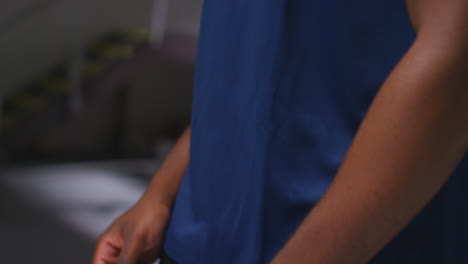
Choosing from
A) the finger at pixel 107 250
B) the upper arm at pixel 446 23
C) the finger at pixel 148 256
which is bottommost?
the finger at pixel 107 250

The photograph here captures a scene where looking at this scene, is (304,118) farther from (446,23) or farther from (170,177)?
(170,177)

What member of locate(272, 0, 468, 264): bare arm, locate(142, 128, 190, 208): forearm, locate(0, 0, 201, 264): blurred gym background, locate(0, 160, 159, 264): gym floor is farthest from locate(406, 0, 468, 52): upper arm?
locate(0, 0, 201, 264): blurred gym background

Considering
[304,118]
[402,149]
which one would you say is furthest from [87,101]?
[402,149]

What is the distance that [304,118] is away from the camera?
0.52 m

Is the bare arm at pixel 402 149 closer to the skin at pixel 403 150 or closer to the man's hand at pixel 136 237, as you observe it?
the skin at pixel 403 150

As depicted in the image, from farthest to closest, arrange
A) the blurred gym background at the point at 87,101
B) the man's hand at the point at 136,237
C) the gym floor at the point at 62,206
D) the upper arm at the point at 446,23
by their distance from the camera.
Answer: the blurred gym background at the point at 87,101, the gym floor at the point at 62,206, the man's hand at the point at 136,237, the upper arm at the point at 446,23

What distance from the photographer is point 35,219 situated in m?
3.42

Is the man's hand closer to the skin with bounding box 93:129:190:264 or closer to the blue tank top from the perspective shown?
the skin with bounding box 93:129:190:264

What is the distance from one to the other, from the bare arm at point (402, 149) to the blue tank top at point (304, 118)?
59 mm

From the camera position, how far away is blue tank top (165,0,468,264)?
511 millimetres

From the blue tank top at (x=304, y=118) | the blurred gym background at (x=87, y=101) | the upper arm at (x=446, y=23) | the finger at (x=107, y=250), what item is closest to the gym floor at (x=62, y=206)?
the blurred gym background at (x=87, y=101)

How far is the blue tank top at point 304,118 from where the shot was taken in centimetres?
51

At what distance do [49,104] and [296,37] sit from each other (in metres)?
4.38

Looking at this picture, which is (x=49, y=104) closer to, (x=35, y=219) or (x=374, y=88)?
(x=35, y=219)
